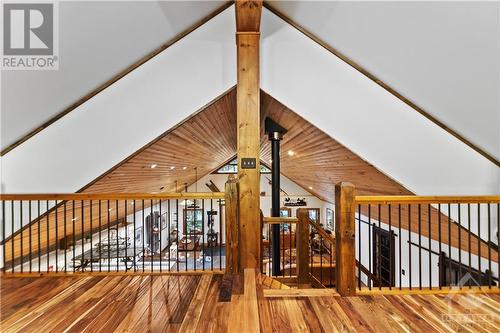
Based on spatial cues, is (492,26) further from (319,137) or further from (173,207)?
(173,207)

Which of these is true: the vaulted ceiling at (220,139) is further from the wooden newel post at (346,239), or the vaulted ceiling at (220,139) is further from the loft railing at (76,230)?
the wooden newel post at (346,239)

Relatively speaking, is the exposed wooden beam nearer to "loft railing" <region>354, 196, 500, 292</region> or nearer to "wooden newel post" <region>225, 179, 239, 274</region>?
"wooden newel post" <region>225, 179, 239, 274</region>

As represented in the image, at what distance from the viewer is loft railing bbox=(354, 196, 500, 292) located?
244 cm

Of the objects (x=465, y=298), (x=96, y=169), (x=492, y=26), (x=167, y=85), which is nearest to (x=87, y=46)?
(x=167, y=85)

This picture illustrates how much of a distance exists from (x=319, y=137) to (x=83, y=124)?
341 cm

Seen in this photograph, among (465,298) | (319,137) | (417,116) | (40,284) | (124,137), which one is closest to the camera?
(465,298)

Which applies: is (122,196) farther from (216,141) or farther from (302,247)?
(216,141)

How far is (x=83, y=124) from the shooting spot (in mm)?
3320

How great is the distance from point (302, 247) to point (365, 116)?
71.8 inches

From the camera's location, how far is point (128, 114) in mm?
3521
